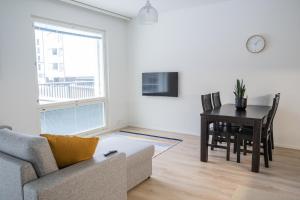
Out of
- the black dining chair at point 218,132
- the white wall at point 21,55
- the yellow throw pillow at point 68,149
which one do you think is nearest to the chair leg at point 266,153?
the black dining chair at point 218,132

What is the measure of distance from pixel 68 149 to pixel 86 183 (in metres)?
0.30

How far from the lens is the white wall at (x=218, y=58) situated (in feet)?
12.6

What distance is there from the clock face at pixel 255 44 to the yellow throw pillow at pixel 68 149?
338 centimetres

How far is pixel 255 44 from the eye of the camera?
404cm

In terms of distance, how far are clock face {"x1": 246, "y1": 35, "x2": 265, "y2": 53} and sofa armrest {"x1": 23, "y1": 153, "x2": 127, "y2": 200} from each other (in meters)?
3.17

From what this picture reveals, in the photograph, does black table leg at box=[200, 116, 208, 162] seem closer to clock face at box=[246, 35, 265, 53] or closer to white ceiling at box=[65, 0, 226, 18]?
clock face at box=[246, 35, 265, 53]

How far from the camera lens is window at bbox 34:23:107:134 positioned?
3.95 m

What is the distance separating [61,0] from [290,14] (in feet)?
12.3

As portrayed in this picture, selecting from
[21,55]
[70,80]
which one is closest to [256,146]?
[70,80]

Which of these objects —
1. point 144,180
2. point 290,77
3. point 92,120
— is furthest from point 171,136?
point 290,77

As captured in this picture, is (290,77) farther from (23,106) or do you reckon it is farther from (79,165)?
(23,106)

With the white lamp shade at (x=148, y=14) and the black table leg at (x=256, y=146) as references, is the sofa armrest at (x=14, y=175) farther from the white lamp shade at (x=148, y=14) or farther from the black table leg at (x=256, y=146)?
the black table leg at (x=256, y=146)

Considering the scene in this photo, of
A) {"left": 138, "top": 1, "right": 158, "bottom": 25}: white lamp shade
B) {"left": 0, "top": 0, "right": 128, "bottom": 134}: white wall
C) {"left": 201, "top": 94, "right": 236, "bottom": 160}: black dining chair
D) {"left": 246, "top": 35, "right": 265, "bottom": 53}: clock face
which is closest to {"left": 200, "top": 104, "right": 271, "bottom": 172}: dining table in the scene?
{"left": 201, "top": 94, "right": 236, "bottom": 160}: black dining chair

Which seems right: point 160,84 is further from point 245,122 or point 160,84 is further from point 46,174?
point 46,174
